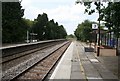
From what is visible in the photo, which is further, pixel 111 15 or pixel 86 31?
pixel 86 31

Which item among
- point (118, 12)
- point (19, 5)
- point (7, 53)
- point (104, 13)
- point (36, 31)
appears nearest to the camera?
point (118, 12)

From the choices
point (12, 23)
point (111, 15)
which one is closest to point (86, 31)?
point (12, 23)

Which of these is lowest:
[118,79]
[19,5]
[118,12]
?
[118,79]

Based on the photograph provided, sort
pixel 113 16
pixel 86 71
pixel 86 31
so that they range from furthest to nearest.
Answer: pixel 86 31 < pixel 113 16 < pixel 86 71

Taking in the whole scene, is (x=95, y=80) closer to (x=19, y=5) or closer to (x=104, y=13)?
(x=104, y=13)

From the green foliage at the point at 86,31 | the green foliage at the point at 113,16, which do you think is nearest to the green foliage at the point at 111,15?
the green foliage at the point at 113,16

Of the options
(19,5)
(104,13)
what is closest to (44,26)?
(19,5)

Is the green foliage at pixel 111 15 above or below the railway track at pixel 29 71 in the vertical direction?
above

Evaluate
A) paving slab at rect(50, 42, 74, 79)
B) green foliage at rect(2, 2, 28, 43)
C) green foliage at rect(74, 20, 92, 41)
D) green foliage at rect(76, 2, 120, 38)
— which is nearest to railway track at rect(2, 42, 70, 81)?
paving slab at rect(50, 42, 74, 79)

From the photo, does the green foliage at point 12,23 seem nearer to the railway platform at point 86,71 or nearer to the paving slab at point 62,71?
the railway platform at point 86,71

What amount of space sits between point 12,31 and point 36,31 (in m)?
40.5

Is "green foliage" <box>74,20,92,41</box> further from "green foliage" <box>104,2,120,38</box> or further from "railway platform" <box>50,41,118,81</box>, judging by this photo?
"green foliage" <box>104,2,120,38</box>

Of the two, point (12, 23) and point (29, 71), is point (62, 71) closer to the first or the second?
point (29, 71)

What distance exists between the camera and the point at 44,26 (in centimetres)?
12269
